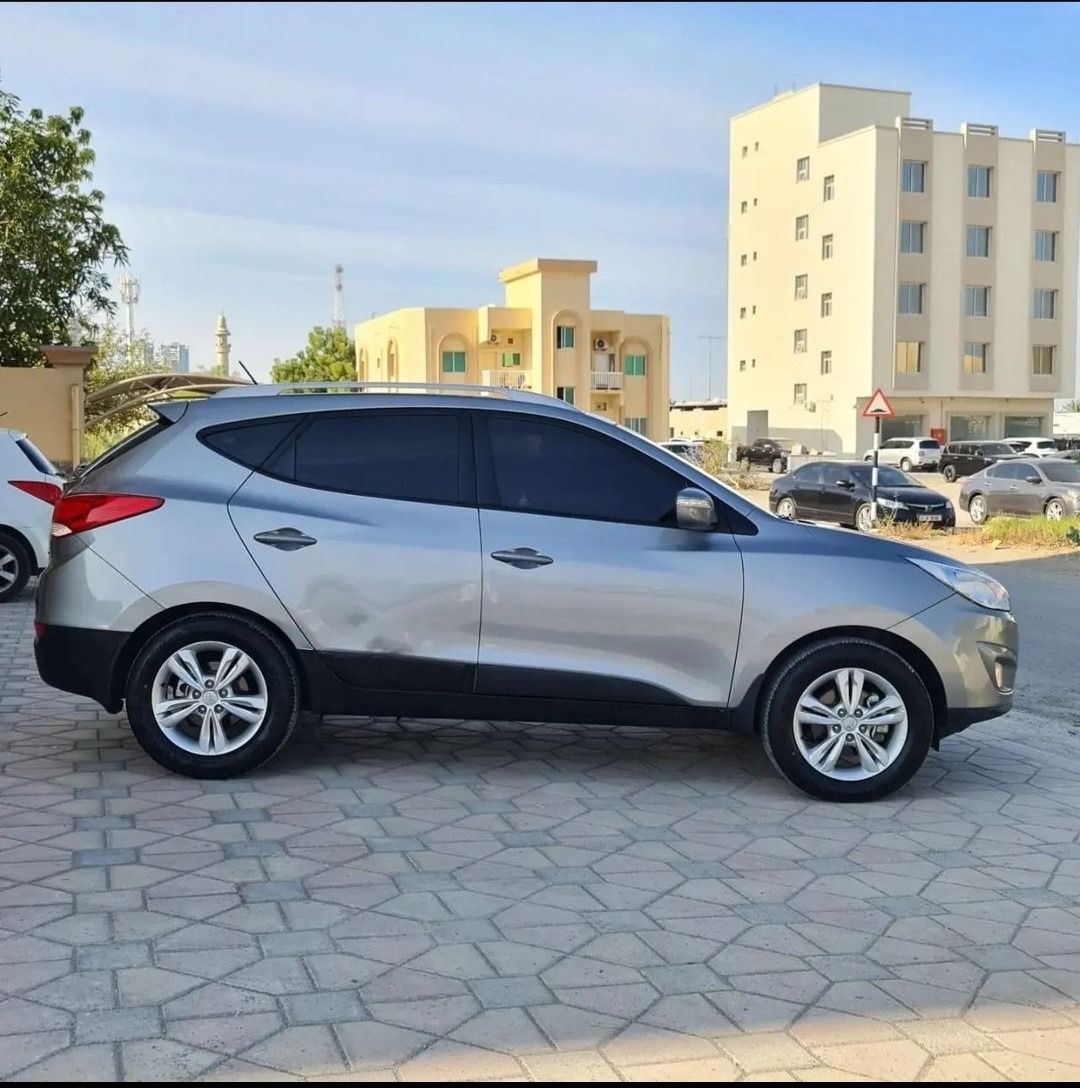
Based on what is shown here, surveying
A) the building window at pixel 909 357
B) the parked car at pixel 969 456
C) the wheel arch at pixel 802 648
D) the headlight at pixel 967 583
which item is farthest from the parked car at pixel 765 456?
the wheel arch at pixel 802 648

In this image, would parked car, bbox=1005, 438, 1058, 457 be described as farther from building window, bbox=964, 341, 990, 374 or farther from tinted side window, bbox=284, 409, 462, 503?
tinted side window, bbox=284, 409, 462, 503

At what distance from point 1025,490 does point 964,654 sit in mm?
21003

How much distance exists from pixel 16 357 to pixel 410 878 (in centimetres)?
2012

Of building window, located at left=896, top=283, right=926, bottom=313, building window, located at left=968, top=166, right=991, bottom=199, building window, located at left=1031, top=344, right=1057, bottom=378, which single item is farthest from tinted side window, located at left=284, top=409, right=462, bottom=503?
building window, located at left=1031, top=344, right=1057, bottom=378

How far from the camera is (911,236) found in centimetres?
6588

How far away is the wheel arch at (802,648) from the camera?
5.73m

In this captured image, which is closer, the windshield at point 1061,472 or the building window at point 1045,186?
the windshield at point 1061,472

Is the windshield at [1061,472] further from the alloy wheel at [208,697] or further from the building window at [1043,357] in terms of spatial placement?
the building window at [1043,357]

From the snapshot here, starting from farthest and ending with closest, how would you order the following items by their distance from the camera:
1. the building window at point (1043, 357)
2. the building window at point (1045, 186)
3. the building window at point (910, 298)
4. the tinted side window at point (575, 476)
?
the building window at point (1043, 357) < the building window at point (1045, 186) < the building window at point (910, 298) < the tinted side window at point (575, 476)

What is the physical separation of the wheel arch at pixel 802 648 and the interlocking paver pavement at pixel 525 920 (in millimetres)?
389

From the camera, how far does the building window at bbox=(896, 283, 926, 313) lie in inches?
2589

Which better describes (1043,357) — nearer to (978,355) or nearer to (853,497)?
(978,355)

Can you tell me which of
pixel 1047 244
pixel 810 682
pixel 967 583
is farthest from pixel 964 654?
pixel 1047 244

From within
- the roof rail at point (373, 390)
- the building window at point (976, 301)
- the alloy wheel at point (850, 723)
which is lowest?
the alloy wheel at point (850, 723)
